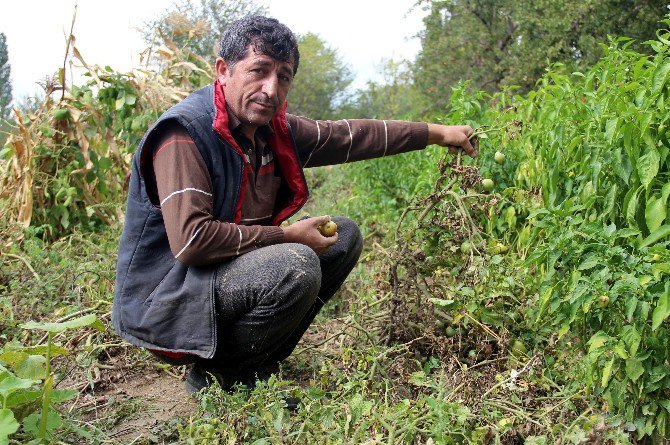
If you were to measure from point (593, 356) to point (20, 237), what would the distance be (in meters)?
4.32

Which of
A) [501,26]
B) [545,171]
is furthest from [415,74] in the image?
[545,171]

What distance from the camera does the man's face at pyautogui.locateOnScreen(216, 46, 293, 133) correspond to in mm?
2926

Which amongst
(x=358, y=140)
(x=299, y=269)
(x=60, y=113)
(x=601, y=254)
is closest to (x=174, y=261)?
(x=299, y=269)

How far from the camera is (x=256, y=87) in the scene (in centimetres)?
294

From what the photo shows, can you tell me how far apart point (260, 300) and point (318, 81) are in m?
25.4

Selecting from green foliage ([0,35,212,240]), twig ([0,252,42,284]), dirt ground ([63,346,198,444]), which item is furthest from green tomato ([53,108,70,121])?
dirt ground ([63,346,198,444])

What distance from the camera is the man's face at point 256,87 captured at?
2.93 metres

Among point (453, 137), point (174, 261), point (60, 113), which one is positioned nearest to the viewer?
point (174, 261)

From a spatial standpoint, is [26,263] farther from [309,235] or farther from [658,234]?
[658,234]

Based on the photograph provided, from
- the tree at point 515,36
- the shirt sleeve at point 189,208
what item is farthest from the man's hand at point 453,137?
the tree at point 515,36

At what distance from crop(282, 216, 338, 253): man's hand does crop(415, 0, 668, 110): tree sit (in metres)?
7.93

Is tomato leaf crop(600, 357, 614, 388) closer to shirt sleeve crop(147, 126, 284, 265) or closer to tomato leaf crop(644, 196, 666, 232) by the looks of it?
tomato leaf crop(644, 196, 666, 232)

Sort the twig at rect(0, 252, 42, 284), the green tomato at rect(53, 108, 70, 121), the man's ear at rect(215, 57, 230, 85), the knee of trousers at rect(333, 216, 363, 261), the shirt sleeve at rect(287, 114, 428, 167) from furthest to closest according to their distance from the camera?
the green tomato at rect(53, 108, 70, 121), the twig at rect(0, 252, 42, 284), the shirt sleeve at rect(287, 114, 428, 167), the knee of trousers at rect(333, 216, 363, 261), the man's ear at rect(215, 57, 230, 85)

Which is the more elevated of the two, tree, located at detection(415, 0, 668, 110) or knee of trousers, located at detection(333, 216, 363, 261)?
tree, located at detection(415, 0, 668, 110)
